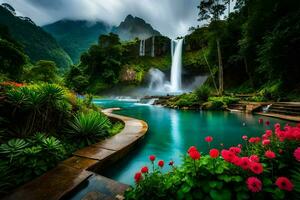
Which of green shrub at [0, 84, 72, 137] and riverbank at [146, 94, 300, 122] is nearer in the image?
green shrub at [0, 84, 72, 137]

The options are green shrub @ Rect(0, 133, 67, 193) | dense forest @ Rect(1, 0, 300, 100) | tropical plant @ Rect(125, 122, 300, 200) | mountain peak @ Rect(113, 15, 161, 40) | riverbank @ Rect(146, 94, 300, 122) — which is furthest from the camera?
mountain peak @ Rect(113, 15, 161, 40)

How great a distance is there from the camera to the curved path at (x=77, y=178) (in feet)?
6.91

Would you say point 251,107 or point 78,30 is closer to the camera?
point 251,107

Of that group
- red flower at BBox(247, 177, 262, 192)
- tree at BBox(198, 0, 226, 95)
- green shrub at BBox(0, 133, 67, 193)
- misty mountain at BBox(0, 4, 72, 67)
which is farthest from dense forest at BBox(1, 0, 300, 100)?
misty mountain at BBox(0, 4, 72, 67)

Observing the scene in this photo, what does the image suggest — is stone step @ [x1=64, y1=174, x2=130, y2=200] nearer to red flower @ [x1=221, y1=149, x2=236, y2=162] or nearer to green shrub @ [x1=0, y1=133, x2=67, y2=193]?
green shrub @ [x1=0, y1=133, x2=67, y2=193]

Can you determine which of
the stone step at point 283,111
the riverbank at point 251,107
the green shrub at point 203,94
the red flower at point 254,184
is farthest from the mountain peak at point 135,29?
the red flower at point 254,184

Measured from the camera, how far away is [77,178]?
8.13ft

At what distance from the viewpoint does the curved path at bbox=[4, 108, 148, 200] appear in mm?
2105

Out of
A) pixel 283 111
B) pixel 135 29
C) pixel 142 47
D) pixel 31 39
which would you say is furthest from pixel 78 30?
pixel 283 111

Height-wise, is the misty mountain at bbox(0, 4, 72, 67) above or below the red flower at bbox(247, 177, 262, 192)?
above

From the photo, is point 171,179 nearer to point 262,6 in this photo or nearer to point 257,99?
point 257,99

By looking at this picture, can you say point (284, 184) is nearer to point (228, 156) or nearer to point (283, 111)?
point (228, 156)

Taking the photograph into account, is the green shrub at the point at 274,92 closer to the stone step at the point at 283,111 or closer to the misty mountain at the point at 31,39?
the stone step at the point at 283,111

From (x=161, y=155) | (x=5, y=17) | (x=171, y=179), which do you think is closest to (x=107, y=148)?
(x=161, y=155)
